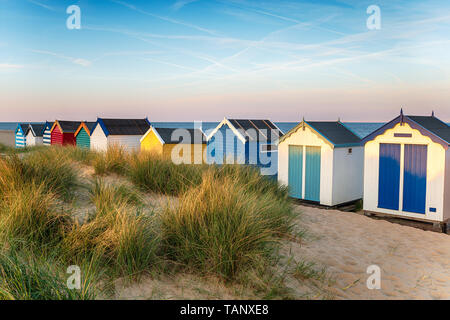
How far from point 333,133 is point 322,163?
126cm

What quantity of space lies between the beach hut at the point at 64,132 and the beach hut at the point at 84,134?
1.36 m

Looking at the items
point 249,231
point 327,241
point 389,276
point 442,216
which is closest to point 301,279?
point 249,231

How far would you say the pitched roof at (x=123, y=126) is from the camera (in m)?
21.0

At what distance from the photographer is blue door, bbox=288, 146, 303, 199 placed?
44.8 ft

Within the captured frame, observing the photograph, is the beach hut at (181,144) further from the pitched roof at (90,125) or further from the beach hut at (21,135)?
the beach hut at (21,135)

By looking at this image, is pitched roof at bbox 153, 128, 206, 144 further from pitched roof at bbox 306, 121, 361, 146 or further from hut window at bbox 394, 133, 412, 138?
hut window at bbox 394, 133, 412, 138

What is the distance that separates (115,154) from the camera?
36.7 feet

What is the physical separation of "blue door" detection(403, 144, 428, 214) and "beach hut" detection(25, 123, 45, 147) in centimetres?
2713

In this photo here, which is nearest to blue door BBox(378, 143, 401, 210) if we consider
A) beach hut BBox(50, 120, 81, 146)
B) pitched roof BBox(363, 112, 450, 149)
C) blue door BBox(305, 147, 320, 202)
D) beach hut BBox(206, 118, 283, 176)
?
pitched roof BBox(363, 112, 450, 149)

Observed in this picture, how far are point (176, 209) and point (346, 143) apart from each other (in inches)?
354

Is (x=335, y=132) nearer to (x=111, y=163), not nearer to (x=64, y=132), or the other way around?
(x=111, y=163)

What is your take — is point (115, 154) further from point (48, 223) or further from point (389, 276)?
point (389, 276)

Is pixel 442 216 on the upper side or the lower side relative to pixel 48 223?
lower
